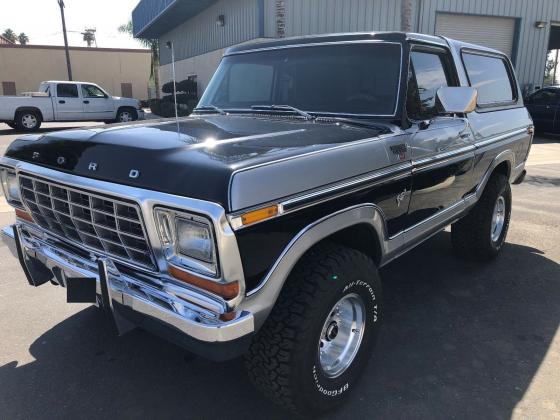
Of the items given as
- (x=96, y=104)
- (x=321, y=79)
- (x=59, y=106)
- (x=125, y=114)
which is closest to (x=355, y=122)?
(x=321, y=79)

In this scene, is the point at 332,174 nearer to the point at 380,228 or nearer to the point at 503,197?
the point at 380,228

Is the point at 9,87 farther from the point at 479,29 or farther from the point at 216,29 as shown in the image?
the point at 479,29

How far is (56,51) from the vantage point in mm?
35500

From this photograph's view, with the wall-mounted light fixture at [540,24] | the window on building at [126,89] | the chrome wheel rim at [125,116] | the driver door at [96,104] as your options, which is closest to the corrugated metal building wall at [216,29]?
the chrome wheel rim at [125,116]

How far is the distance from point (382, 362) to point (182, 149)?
70.7 inches

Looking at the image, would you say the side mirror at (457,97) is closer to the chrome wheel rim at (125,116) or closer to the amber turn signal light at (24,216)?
the amber turn signal light at (24,216)

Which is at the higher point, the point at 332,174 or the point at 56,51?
the point at 56,51

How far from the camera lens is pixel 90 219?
7.88 ft

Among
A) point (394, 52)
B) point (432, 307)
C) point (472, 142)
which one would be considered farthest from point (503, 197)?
point (394, 52)

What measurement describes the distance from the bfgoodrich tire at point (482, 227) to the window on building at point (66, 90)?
1667 centimetres

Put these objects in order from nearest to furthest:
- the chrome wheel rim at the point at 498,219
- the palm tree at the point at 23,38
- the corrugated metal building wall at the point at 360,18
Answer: the chrome wheel rim at the point at 498,219 < the corrugated metal building wall at the point at 360,18 < the palm tree at the point at 23,38

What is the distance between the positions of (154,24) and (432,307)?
25024 mm

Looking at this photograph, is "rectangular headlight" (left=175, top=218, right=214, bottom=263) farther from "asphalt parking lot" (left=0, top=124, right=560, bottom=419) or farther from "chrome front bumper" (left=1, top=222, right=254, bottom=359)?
"asphalt parking lot" (left=0, top=124, right=560, bottom=419)

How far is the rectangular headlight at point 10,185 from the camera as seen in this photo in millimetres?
2926
